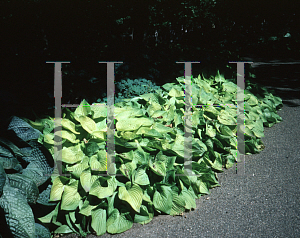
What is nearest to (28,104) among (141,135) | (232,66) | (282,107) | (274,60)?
(141,135)

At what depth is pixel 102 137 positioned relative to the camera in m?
2.66

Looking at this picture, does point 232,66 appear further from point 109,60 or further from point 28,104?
point 28,104

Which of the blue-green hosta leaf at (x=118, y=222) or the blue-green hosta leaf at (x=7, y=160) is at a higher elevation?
the blue-green hosta leaf at (x=7, y=160)

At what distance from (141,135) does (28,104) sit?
131cm

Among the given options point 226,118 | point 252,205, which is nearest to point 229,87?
point 226,118

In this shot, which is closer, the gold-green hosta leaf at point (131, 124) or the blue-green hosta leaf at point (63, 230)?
the blue-green hosta leaf at point (63, 230)

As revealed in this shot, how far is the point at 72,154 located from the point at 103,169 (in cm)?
31

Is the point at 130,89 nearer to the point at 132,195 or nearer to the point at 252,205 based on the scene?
the point at 132,195

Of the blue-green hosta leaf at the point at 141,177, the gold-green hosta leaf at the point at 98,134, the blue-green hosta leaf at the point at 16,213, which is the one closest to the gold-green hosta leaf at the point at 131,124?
the gold-green hosta leaf at the point at 98,134

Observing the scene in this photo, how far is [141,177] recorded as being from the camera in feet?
8.52

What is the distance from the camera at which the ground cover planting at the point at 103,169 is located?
2.03 metres

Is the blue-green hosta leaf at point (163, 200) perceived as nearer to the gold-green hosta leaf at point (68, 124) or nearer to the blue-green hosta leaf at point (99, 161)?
the blue-green hosta leaf at point (99, 161)

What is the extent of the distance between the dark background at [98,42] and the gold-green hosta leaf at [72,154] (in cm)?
54

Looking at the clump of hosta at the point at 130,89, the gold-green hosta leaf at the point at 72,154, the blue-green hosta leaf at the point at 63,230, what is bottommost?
the blue-green hosta leaf at the point at 63,230
